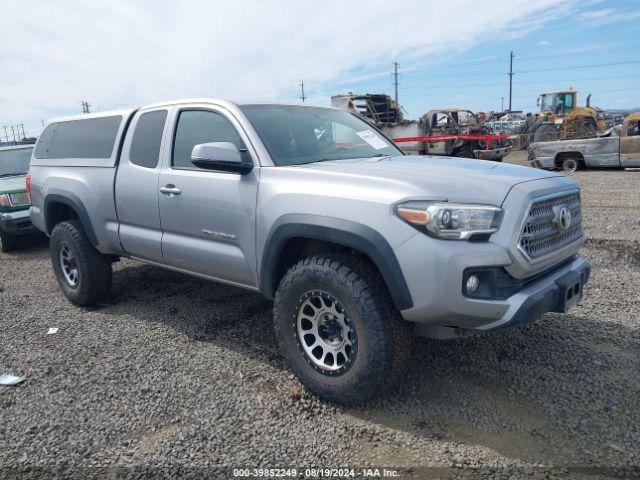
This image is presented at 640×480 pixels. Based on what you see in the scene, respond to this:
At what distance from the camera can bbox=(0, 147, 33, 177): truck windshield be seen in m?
8.97

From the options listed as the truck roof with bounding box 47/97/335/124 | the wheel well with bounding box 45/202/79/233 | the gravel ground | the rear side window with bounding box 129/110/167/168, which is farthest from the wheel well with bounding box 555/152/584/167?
the wheel well with bounding box 45/202/79/233

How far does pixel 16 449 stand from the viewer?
2871mm

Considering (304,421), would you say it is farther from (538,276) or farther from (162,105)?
(162,105)

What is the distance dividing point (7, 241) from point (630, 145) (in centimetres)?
1554

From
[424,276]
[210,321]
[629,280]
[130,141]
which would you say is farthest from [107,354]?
[629,280]

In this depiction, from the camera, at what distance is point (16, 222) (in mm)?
7953

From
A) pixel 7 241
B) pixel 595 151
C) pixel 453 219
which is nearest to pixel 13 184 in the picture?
pixel 7 241

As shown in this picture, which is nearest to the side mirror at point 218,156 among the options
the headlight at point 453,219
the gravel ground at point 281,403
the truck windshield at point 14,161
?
the headlight at point 453,219

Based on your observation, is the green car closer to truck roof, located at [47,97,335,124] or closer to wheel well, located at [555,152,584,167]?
truck roof, located at [47,97,335,124]

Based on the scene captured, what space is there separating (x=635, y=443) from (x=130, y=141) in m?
4.25

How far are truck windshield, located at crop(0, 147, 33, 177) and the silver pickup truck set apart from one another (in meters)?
5.37

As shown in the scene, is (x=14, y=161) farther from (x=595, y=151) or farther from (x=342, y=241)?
(x=595, y=151)

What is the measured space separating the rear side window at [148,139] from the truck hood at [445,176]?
1.54 m

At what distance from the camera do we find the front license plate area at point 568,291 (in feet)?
9.81
